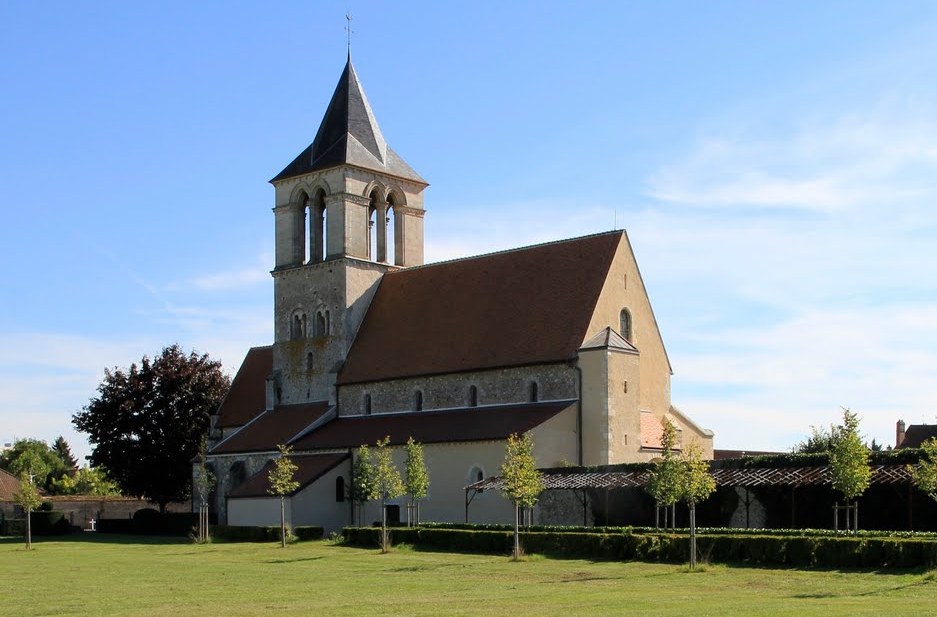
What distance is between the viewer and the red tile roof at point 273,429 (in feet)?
209

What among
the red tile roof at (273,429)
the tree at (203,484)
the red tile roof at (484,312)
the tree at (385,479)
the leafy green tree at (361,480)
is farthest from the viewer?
the red tile roof at (273,429)

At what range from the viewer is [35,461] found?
125m

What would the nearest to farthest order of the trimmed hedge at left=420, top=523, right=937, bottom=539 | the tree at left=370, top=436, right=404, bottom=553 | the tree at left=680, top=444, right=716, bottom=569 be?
the trimmed hedge at left=420, top=523, right=937, bottom=539 < the tree at left=680, top=444, right=716, bottom=569 < the tree at left=370, top=436, right=404, bottom=553

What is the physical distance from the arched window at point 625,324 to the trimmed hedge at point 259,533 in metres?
15.5

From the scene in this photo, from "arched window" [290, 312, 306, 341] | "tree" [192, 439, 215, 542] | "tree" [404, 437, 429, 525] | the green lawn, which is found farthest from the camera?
"arched window" [290, 312, 306, 341]

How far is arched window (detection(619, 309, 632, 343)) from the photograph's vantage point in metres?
55.9

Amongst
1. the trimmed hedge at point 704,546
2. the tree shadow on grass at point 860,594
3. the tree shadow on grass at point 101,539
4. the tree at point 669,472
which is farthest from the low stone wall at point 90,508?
the tree shadow on grass at point 860,594

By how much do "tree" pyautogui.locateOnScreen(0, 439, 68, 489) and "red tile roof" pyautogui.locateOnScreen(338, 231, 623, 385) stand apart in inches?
2497

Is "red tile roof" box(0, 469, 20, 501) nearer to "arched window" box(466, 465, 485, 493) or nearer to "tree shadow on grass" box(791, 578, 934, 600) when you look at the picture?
"arched window" box(466, 465, 485, 493)

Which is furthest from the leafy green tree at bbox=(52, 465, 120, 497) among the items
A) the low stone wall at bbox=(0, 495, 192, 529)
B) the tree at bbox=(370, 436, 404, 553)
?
the tree at bbox=(370, 436, 404, 553)

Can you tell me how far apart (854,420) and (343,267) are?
3395cm

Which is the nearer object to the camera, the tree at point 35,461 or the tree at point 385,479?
the tree at point 385,479

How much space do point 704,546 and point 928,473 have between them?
21.1 feet

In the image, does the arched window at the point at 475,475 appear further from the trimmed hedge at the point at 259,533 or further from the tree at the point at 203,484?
the tree at the point at 203,484
